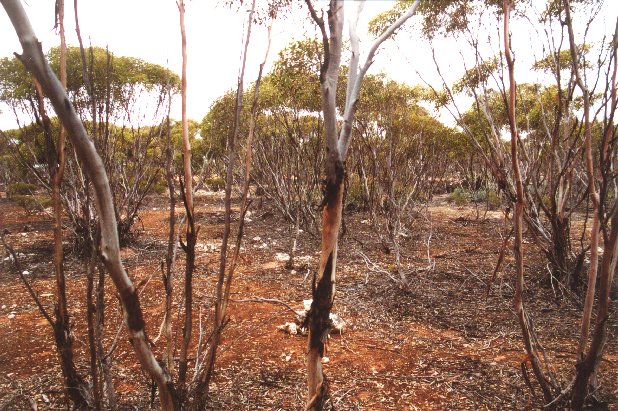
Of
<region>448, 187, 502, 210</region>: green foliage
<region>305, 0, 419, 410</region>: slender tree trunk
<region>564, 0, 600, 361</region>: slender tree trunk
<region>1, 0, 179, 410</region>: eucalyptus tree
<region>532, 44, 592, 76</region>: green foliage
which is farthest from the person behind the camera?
<region>448, 187, 502, 210</region>: green foliage

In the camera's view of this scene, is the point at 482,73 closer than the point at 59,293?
No

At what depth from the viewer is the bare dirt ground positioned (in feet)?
8.59

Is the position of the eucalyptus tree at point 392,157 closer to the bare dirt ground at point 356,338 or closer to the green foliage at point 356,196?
the green foliage at point 356,196

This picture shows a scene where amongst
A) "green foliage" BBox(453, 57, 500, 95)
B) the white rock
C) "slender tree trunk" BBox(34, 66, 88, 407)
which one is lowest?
the white rock

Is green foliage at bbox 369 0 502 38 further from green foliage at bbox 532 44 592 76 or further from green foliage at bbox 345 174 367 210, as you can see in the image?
green foliage at bbox 345 174 367 210

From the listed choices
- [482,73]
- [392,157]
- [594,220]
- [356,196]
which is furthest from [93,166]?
[356,196]

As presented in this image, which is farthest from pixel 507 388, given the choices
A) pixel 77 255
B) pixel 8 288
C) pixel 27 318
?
pixel 77 255

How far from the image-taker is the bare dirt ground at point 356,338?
2.62m

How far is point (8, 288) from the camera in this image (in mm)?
5074

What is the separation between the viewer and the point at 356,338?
3.63 meters

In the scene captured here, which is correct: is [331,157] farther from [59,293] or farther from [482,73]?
[482,73]

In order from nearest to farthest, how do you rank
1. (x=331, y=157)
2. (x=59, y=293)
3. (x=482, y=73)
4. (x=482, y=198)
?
(x=331, y=157) < (x=59, y=293) < (x=482, y=73) < (x=482, y=198)

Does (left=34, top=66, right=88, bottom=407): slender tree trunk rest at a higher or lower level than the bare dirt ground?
higher

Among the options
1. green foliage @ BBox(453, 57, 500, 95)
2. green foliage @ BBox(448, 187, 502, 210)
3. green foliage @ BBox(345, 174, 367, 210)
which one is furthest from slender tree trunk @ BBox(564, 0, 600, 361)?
green foliage @ BBox(345, 174, 367, 210)
